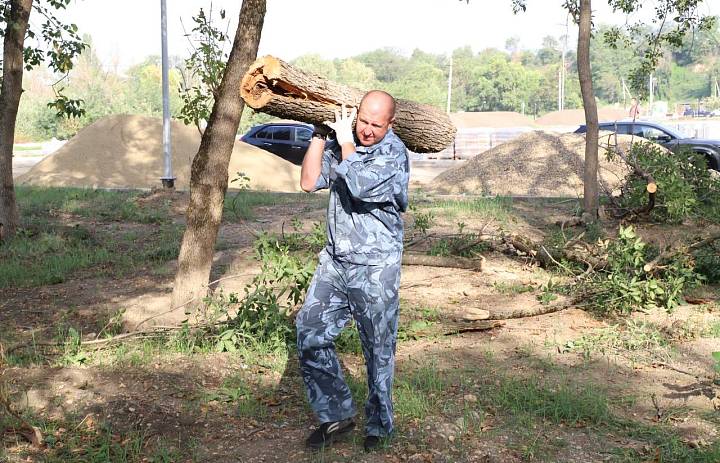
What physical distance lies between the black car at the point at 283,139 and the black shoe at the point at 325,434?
737 inches

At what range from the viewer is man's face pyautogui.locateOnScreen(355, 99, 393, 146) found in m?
3.82

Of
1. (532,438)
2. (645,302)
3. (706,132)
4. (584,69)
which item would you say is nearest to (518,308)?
(645,302)

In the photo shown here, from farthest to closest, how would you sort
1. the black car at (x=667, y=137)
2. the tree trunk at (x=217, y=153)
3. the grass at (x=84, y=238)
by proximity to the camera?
1. the black car at (x=667, y=137)
2. the grass at (x=84, y=238)
3. the tree trunk at (x=217, y=153)

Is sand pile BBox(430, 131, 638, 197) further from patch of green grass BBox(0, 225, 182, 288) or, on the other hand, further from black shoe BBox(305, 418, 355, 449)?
black shoe BBox(305, 418, 355, 449)

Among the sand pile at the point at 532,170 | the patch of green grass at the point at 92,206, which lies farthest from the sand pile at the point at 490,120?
the patch of green grass at the point at 92,206

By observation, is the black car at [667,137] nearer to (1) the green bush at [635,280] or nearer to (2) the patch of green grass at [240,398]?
(1) the green bush at [635,280]

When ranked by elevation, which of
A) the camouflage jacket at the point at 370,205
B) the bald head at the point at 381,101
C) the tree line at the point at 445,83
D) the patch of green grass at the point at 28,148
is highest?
the tree line at the point at 445,83

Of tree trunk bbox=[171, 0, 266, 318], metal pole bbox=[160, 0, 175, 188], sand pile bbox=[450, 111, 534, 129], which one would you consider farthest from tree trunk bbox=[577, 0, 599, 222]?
sand pile bbox=[450, 111, 534, 129]

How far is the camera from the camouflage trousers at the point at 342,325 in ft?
12.6

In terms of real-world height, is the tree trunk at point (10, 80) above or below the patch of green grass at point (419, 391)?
above

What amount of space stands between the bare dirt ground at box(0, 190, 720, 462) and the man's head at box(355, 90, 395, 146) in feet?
4.92

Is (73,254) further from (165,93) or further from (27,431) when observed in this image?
(165,93)

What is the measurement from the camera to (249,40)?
6125mm

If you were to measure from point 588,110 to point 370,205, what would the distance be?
7367 millimetres
